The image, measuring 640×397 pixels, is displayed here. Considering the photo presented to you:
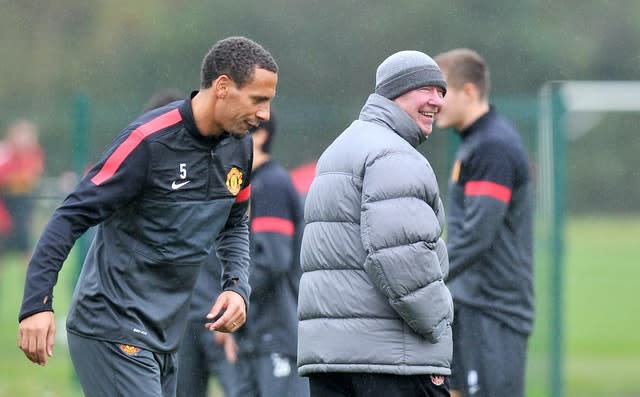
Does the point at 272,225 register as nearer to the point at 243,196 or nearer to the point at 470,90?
the point at 470,90

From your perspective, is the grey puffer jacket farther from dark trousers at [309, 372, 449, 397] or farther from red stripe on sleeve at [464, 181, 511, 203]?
red stripe on sleeve at [464, 181, 511, 203]

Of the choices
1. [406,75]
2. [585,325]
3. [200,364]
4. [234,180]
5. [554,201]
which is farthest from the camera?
[585,325]

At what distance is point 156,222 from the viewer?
4547mm

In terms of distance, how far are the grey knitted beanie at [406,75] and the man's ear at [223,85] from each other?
1.86 ft

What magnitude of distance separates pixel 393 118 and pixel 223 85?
0.65 meters

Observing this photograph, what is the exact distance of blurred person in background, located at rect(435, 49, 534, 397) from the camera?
19.7 ft

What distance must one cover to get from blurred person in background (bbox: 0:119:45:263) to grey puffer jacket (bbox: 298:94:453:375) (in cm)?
723

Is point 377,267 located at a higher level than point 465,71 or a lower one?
lower

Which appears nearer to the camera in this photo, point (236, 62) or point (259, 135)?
point (236, 62)

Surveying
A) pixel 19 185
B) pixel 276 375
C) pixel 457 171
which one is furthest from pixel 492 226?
pixel 19 185

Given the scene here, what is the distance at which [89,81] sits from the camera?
30.3m

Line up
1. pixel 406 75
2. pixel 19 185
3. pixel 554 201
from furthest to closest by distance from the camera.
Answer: pixel 19 185 → pixel 554 201 → pixel 406 75

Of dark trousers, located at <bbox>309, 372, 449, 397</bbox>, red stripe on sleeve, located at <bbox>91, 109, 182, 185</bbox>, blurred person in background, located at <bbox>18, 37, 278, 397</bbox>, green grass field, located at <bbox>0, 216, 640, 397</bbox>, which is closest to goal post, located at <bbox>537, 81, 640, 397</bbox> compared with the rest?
green grass field, located at <bbox>0, 216, 640, 397</bbox>

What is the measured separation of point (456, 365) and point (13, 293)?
9731 millimetres
